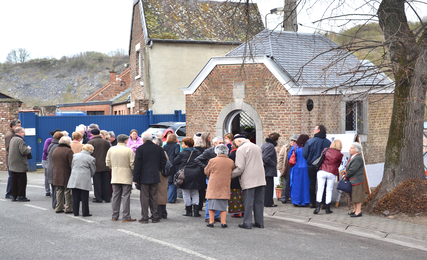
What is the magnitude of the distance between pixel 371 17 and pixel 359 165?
3.17m

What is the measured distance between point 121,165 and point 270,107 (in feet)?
20.8

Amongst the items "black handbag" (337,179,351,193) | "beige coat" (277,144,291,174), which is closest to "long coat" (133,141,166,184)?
"beige coat" (277,144,291,174)

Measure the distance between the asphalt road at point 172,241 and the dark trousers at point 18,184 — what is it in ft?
6.01

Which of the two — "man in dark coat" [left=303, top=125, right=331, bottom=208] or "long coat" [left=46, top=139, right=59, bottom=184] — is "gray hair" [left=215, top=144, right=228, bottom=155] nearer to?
"man in dark coat" [left=303, top=125, right=331, bottom=208]

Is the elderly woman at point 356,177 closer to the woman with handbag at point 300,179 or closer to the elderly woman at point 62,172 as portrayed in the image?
the woman with handbag at point 300,179

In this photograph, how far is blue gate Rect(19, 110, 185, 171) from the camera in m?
18.2

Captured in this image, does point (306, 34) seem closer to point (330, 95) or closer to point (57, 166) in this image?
point (330, 95)

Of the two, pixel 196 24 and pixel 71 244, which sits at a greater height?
pixel 196 24

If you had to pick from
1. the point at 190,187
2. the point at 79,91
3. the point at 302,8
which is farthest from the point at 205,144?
the point at 79,91

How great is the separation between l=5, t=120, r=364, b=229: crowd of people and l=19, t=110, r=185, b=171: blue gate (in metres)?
7.08

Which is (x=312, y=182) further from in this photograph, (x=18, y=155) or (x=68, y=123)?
(x=68, y=123)

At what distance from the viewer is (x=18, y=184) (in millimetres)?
11062

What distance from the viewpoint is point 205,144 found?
32.7 feet

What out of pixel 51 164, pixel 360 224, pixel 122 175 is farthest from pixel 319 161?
pixel 51 164
